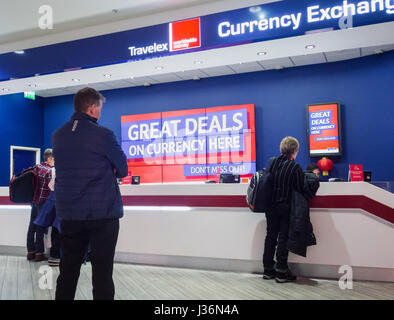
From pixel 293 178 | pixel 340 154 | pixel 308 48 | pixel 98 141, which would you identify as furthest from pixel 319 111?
pixel 98 141

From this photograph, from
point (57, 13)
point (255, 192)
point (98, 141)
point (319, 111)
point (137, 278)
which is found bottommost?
point (137, 278)

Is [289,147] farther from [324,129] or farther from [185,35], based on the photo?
[324,129]

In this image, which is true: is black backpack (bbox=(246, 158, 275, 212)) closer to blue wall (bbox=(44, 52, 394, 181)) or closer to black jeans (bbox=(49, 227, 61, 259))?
black jeans (bbox=(49, 227, 61, 259))

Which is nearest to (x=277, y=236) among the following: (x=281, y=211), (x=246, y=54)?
(x=281, y=211)

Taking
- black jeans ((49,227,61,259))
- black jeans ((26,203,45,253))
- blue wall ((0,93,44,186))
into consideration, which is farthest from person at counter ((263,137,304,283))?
blue wall ((0,93,44,186))

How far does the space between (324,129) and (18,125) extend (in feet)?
21.9

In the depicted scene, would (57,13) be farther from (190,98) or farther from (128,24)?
(190,98)

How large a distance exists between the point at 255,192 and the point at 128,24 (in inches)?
104

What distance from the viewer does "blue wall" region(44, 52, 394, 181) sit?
5.91 m

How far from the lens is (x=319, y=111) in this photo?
20.3 ft

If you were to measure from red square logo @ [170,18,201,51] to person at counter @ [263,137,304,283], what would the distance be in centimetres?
159

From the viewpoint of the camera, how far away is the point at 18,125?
326 inches

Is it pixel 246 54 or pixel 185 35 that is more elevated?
pixel 185 35

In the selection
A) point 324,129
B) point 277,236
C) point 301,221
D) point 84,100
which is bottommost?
point 277,236
